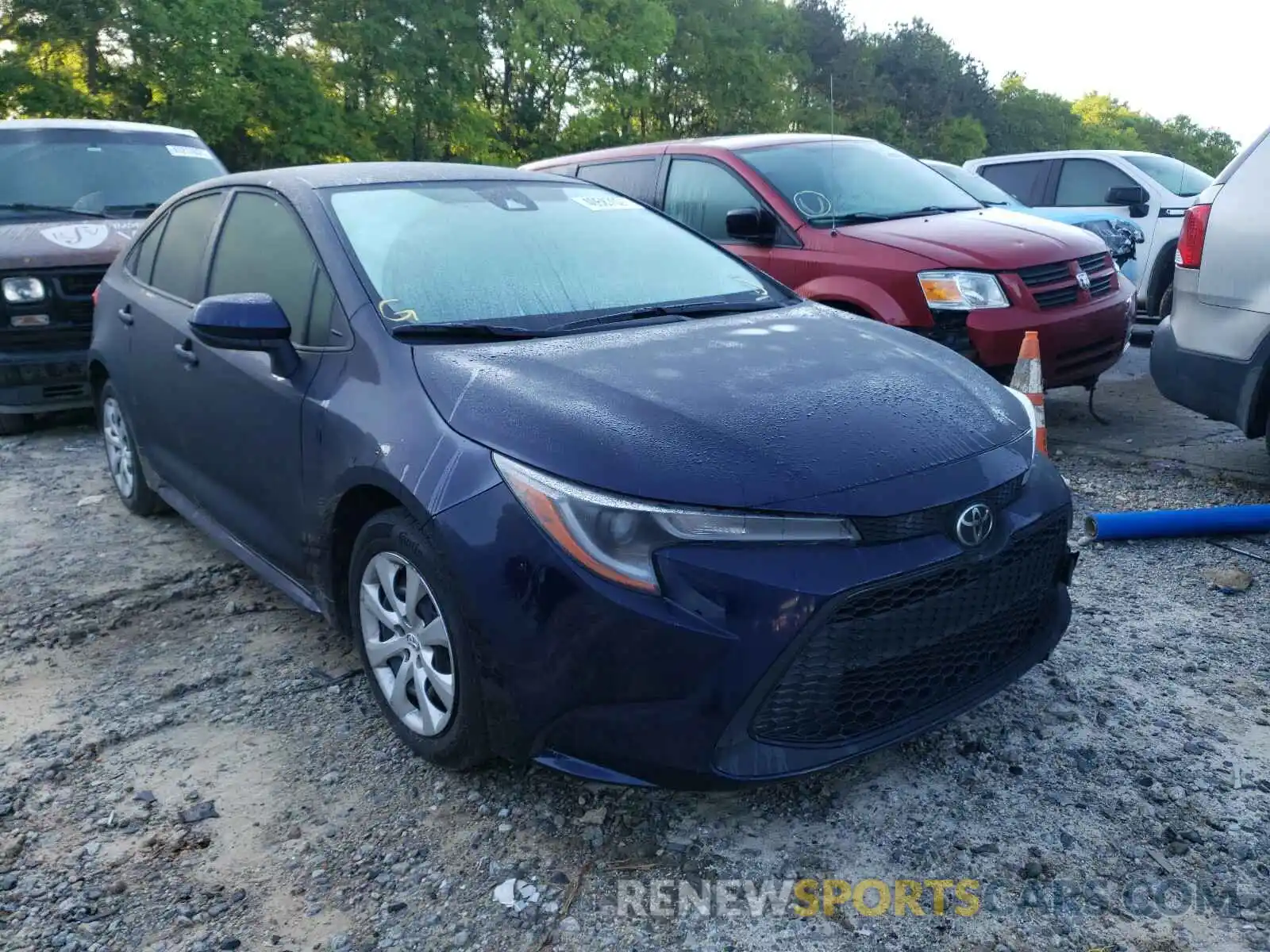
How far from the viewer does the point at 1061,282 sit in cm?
567

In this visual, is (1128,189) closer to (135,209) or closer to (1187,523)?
(1187,523)

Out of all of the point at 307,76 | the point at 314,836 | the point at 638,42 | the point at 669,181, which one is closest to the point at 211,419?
the point at 314,836

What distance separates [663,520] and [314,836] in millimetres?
1210

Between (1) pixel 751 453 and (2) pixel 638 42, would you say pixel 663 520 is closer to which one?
(1) pixel 751 453

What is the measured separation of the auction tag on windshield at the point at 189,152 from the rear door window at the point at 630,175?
2.75 m

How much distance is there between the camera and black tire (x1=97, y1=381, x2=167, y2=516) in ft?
15.5

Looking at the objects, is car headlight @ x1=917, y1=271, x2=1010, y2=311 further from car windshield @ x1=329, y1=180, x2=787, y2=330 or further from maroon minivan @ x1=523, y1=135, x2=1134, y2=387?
car windshield @ x1=329, y1=180, x2=787, y2=330

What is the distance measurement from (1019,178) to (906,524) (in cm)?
983

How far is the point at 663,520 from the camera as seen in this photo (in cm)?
231

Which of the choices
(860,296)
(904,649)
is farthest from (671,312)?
(860,296)

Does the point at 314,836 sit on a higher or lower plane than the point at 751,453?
lower

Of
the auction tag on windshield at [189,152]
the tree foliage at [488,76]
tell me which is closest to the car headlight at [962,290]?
the tree foliage at [488,76]

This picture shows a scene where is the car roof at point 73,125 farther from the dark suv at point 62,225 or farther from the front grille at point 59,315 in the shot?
the front grille at point 59,315

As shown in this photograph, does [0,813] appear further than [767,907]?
Yes
